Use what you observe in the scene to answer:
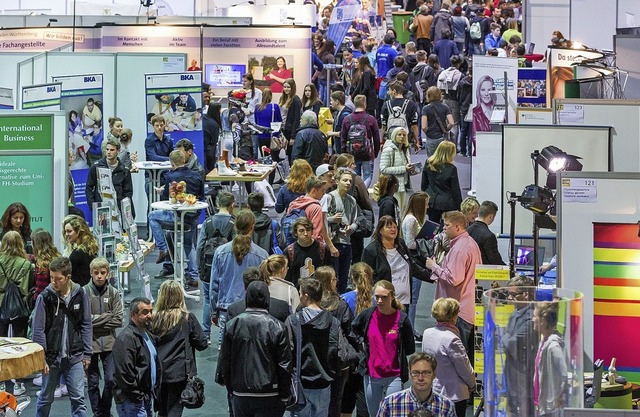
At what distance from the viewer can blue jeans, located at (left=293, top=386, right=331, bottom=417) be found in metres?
7.06

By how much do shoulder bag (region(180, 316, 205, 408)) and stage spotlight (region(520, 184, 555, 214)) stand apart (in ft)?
7.56

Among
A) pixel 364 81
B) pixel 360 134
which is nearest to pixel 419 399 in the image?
pixel 360 134

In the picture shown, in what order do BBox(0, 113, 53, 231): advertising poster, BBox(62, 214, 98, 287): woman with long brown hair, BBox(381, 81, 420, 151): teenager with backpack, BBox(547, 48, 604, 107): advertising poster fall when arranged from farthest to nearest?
BBox(381, 81, 420, 151): teenager with backpack < BBox(547, 48, 604, 107): advertising poster < BBox(0, 113, 53, 231): advertising poster < BBox(62, 214, 98, 287): woman with long brown hair

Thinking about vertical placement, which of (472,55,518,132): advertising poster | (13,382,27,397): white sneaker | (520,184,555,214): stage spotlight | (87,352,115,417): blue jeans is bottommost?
(13,382,27,397): white sneaker

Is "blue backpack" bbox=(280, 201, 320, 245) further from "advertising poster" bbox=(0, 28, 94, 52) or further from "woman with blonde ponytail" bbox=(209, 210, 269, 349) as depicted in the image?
"advertising poster" bbox=(0, 28, 94, 52)

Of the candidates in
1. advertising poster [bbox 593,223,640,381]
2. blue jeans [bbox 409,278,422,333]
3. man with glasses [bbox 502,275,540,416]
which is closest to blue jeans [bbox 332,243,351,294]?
blue jeans [bbox 409,278,422,333]

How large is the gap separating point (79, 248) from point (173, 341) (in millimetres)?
1928

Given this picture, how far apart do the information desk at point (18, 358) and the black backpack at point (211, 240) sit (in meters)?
3.51

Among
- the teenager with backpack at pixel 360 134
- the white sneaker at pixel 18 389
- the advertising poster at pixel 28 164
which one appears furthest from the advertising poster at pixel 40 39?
the white sneaker at pixel 18 389

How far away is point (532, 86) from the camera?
1500 cm

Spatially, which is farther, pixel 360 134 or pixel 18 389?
pixel 360 134

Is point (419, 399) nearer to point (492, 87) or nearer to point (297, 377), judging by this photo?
point (297, 377)

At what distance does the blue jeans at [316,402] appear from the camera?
7059 mm

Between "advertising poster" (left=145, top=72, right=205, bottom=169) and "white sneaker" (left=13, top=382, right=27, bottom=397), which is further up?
"advertising poster" (left=145, top=72, right=205, bottom=169)
